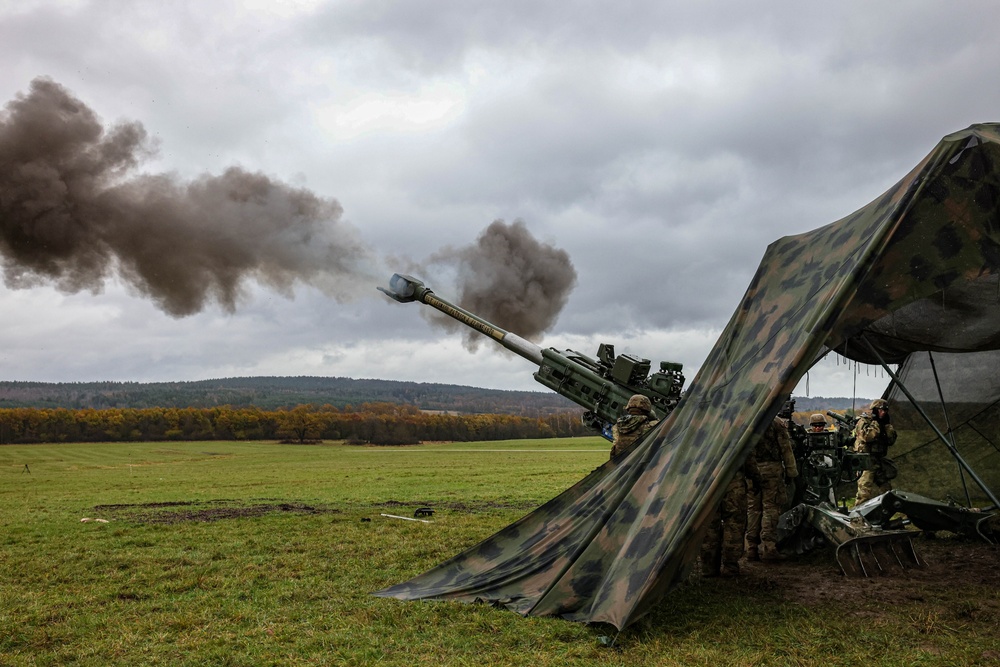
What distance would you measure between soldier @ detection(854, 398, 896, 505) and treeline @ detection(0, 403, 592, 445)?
54490 mm

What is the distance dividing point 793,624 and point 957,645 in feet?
3.88

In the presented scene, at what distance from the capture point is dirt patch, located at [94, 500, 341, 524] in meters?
14.3

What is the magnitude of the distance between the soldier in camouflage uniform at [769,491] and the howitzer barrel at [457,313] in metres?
4.38

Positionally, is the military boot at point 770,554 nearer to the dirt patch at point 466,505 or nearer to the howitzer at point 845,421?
the howitzer at point 845,421

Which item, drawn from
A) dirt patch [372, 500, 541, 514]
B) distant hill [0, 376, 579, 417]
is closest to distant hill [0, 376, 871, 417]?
distant hill [0, 376, 579, 417]

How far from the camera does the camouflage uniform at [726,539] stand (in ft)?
26.4

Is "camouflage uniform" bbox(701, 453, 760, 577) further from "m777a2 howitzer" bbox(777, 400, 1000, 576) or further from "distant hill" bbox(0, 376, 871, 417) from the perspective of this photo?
"distant hill" bbox(0, 376, 871, 417)

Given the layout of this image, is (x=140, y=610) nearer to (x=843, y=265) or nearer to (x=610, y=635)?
(x=610, y=635)

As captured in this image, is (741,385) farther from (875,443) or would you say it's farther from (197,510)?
(197,510)

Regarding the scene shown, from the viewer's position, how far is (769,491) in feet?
29.7

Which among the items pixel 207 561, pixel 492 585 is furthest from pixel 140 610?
pixel 492 585

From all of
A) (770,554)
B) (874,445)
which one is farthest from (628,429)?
(874,445)

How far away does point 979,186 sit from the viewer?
621 cm

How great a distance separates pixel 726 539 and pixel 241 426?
215ft
